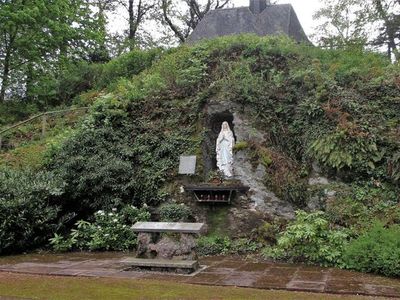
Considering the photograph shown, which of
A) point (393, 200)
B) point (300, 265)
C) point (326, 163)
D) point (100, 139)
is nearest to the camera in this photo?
point (300, 265)

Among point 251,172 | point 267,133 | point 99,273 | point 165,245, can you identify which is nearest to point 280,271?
point 165,245

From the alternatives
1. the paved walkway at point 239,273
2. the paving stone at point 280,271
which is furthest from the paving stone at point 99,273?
the paving stone at point 280,271

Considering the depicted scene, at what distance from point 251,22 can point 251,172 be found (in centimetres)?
1232

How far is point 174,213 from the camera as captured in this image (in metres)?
11.1

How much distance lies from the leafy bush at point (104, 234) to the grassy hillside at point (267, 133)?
17.3 inches

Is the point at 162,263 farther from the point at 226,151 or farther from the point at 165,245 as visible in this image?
the point at 226,151

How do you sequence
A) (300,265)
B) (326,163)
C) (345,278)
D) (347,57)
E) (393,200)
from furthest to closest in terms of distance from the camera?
(347,57)
(326,163)
(393,200)
(300,265)
(345,278)

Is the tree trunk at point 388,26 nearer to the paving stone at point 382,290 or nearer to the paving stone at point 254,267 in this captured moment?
the paving stone at point 254,267

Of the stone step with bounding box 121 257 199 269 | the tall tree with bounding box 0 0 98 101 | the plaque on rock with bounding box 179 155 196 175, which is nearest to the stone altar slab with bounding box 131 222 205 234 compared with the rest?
the stone step with bounding box 121 257 199 269

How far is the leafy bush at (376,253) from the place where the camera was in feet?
24.1

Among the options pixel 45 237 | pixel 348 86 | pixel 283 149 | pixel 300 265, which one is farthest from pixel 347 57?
pixel 45 237

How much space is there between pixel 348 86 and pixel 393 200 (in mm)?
3524

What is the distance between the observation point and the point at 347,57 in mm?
13812

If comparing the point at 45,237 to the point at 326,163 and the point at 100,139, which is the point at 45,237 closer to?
the point at 100,139
